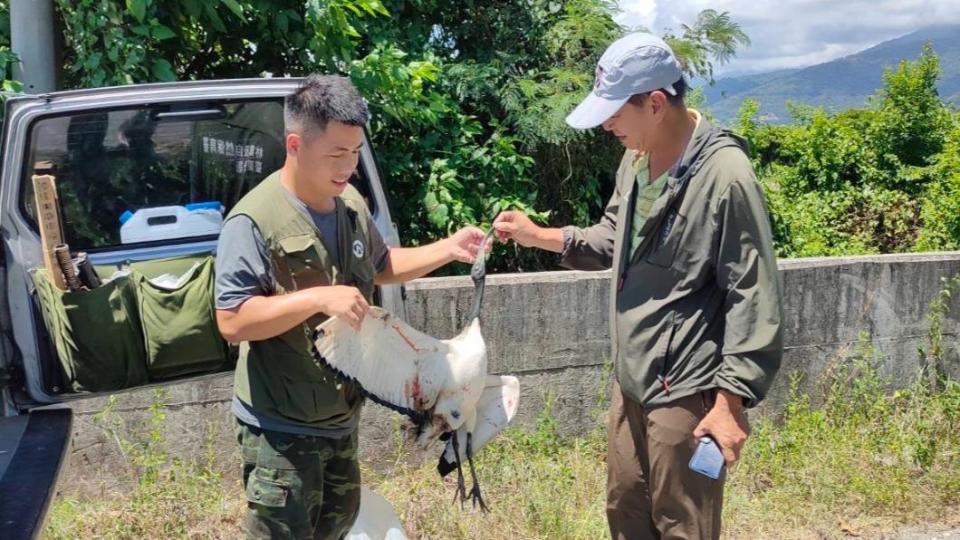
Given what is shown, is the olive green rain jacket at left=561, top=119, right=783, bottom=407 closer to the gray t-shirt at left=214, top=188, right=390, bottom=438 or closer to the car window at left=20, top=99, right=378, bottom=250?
the gray t-shirt at left=214, top=188, right=390, bottom=438

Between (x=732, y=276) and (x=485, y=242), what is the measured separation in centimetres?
86

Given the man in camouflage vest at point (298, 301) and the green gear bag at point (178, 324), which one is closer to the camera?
the man in camouflage vest at point (298, 301)

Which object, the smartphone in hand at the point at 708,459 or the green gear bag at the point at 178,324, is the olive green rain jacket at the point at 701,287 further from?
the green gear bag at the point at 178,324

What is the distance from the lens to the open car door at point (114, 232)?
338 cm

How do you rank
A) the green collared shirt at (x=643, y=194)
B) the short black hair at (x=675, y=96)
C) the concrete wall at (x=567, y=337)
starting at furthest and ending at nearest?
1. the concrete wall at (x=567, y=337)
2. the green collared shirt at (x=643, y=194)
3. the short black hair at (x=675, y=96)

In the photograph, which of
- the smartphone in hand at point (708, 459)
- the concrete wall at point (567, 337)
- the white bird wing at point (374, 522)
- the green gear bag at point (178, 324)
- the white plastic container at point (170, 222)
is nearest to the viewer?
the smartphone in hand at point (708, 459)

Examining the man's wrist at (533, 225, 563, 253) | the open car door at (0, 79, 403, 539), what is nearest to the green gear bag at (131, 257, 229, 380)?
the open car door at (0, 79, 403, 539)

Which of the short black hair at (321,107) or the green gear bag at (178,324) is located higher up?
the short black hair at (321,107)

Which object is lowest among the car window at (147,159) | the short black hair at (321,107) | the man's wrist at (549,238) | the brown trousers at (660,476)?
the brown trousers at (660,476)

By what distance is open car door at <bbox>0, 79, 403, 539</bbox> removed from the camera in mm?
3377

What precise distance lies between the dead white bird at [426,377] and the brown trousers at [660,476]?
41cm

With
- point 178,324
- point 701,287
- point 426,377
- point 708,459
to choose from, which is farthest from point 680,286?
point 178,324

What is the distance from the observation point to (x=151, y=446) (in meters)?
4.46

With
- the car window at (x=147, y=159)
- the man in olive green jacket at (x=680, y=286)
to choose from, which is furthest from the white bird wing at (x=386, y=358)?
the car window at (x=147, y=159)
